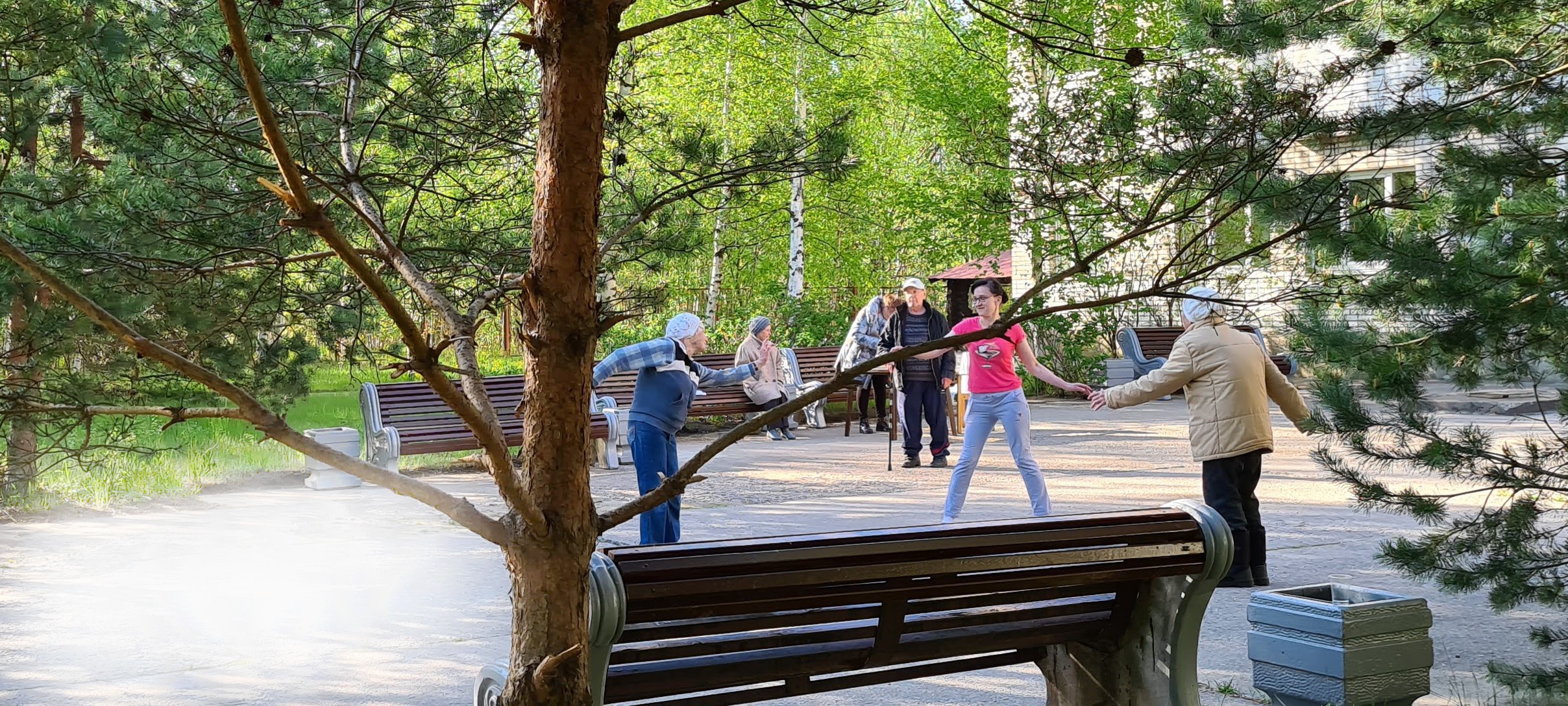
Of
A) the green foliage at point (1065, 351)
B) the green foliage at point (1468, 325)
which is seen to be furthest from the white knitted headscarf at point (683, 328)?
the green foliage at point (1065, 351)

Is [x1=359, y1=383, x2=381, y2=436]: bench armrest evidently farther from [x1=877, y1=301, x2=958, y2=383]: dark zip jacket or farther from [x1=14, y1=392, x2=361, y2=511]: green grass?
[x1=877, y1=301, x2=958, y2=383]: dark zip jacket

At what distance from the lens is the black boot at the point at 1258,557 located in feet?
23.6

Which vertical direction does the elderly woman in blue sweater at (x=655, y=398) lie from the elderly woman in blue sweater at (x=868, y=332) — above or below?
below

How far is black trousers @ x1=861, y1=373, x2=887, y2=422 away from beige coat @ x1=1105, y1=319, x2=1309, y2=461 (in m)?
9.64

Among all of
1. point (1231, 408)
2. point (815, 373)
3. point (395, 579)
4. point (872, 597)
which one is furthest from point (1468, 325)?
point (815, 373)

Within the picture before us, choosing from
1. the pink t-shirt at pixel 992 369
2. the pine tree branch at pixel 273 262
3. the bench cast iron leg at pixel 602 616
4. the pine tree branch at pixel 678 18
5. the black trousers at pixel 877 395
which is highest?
the pine tree branch at pixel 678 18

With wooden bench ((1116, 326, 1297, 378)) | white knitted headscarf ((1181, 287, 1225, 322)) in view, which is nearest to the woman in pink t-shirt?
white knitted headscarf ((1181, 287, 1225, 322))

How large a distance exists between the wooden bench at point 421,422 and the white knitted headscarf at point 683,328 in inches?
189

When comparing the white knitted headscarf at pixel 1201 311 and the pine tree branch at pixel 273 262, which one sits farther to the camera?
the white knitted headscarf at pixel 1201 311

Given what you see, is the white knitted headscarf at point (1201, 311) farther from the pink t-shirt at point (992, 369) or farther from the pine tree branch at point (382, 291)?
the pine tree branch at point (382, 291)

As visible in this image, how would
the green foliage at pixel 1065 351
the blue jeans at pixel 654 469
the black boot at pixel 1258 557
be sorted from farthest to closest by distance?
the green foliage at pixel 1065 351 < the blue jeans at pixel 654 469 < the black boot at pixel 1258 557

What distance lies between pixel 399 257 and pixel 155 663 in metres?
4.29

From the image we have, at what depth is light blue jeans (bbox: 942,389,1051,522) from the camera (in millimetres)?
8766

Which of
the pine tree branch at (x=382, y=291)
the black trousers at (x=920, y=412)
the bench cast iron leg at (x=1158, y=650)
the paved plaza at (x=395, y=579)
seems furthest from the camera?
the black trousers at (x=920, y=412)
